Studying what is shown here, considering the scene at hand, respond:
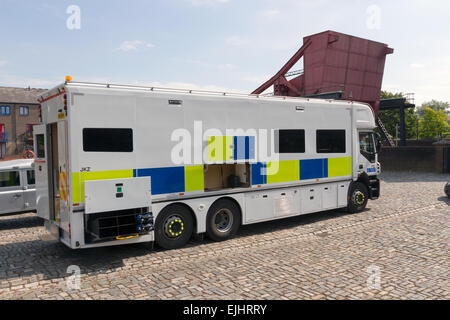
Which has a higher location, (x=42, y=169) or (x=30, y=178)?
(x=42, y=169)

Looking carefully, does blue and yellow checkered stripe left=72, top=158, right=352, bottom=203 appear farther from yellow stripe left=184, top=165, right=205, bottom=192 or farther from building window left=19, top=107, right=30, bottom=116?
building window left=19, top=107, right=30, bottom=116

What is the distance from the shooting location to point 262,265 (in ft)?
23.3

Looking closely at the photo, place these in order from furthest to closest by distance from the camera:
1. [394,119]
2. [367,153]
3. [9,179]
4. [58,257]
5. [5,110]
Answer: [394,119] < [5,110] < [367,153] < [9,179] < [58,257]

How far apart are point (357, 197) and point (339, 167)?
140 cm

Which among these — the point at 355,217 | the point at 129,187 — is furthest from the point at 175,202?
the point at 355,217

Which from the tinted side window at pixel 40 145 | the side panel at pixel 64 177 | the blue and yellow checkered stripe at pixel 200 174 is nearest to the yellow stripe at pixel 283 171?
the blue and yellow checkered stripe at pixel 200 174

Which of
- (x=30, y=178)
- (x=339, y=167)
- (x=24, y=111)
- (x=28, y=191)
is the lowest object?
(x=28, y=191)

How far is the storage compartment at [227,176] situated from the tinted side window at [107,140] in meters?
2.39

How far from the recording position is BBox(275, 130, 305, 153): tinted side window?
9.85 meters

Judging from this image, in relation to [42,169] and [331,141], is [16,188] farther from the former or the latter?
[331,141]

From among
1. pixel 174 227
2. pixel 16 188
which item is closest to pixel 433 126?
pixel 174 227

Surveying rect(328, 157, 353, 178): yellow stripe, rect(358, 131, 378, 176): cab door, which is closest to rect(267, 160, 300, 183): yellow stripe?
rect(328, 157, 353, 178): yellow stripe

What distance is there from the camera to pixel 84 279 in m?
6.49

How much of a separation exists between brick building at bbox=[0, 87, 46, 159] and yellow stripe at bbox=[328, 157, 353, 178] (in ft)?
153
